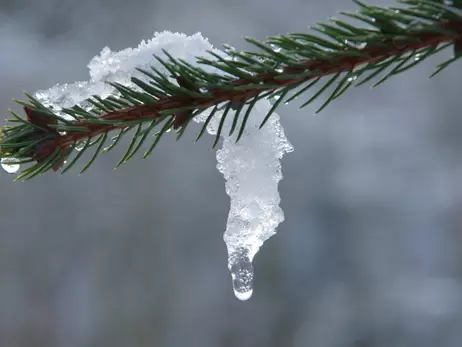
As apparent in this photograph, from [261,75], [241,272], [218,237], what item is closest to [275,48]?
[261,75]

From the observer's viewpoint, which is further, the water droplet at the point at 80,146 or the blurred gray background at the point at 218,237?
the blurred gray background at the point at 218,237

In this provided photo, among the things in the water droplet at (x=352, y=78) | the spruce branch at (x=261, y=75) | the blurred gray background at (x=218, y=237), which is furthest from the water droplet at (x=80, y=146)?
the blurred gray background at (x=218, y=237)

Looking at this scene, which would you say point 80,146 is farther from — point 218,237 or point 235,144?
point 218,237

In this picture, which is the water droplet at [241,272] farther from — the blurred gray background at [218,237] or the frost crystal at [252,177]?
the blurred gray background at [218,237]

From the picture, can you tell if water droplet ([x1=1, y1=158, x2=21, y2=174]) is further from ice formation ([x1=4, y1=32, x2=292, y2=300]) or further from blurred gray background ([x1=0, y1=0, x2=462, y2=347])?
blurred gray background ([x1=0, y1=0, x2=462, y2=347])

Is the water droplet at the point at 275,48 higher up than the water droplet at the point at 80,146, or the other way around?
the water droplet at the point at 275,48

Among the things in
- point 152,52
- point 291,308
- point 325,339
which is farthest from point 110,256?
point 152,52

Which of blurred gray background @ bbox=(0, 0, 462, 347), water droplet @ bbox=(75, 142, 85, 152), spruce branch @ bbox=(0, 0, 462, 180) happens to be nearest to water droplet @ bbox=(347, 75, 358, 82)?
spruce branch @ bbox=(0, 0, 462, 180)

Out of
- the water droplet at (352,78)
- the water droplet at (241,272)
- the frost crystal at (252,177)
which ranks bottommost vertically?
→ the water droplet at (241,272)
